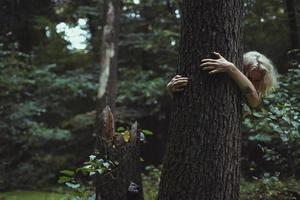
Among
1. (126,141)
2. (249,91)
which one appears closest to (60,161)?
(126,141)

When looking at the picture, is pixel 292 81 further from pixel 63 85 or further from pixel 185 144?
pixel 63 85

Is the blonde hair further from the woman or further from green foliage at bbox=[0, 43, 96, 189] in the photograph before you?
green foliage at bbox=[0, 43, 96, 189]

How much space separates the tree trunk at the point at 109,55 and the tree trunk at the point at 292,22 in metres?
3.67

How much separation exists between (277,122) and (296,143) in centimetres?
Answer: 93

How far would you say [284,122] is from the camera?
213 inches

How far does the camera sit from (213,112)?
3465 millimetres

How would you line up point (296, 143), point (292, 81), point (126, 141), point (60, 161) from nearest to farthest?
point (126, 141), point (296, 143), point (292, 81), point (60, 161)

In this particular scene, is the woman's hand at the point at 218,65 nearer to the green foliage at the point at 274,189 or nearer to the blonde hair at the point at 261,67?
the blonde hair at the point at 261,67

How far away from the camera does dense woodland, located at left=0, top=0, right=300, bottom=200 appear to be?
10602 millimetres

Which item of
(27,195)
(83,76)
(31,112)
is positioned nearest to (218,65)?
(27,195)

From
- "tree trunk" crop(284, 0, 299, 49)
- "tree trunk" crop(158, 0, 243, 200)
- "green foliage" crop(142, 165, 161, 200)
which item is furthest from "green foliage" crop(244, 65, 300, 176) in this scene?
"tree trunk" crop(284, 0, 299, 49)

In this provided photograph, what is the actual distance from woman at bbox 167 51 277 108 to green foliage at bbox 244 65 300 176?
0.69 metres

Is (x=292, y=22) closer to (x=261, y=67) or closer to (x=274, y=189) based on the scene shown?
(x=274, y=189)

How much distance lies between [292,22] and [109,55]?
403 cm
